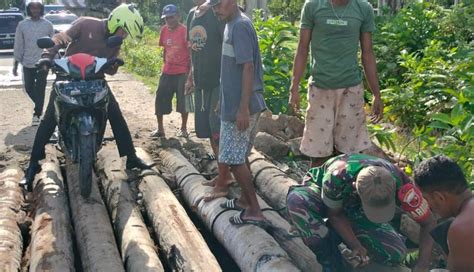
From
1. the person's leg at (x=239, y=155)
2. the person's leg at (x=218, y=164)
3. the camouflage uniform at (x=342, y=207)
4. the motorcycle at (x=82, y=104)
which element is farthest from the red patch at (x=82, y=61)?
the camouflage uniform at (x=342, y=207)

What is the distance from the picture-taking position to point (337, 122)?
219 inches

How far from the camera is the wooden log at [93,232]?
4543mm

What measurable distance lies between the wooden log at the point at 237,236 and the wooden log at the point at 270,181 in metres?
0.45

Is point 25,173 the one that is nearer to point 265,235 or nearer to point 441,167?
point 265,235

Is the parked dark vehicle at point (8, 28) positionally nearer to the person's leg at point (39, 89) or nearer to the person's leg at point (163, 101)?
the person's leg at point (39, 89)

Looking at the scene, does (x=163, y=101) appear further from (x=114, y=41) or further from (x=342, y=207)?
(x=342, y=207)

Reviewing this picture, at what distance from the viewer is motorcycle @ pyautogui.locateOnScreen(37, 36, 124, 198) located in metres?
5.72

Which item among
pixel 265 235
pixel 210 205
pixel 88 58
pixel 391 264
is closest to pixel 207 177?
pixel 210 205

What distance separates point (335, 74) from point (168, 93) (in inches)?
131

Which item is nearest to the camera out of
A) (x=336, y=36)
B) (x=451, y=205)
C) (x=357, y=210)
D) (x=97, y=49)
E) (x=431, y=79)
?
(x=451, y=205)

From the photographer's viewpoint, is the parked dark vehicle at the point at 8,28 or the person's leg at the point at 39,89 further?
the parked dark vehicle at the point at 8,28

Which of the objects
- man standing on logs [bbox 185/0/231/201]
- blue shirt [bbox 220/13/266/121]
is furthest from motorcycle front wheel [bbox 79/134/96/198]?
blue shirt [bbox 220/13/266/121]

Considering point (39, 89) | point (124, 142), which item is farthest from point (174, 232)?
point (39, 89)

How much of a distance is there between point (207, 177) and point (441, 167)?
3.22 metres
